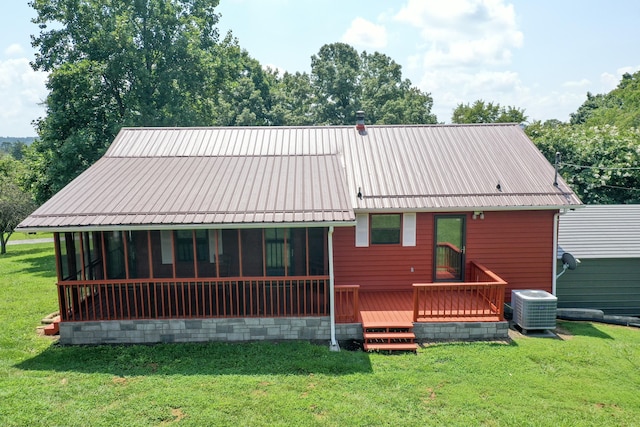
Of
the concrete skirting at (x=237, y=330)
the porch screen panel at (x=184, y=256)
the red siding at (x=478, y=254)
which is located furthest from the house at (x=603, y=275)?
the porch screen panel at (x=184, y=256)

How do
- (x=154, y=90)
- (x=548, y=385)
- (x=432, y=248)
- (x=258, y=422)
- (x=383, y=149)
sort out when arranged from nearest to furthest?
(x=258, y=422) → (x=548, y=385) → (x=432, y=248) → (x=383, y=149) → (x=154, y=90)

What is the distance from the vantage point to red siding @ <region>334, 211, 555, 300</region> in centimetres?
1078

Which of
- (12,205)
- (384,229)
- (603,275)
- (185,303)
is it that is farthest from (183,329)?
(12,205)

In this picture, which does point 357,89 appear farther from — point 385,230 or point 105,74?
point 385,230

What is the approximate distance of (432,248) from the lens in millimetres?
10805

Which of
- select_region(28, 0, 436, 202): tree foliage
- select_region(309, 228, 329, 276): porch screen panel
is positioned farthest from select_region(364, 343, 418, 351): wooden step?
select_region(28, 0, 436, 202): tree foliage

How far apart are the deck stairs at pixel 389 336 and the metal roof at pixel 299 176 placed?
7.81ft

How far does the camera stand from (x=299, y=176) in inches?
403

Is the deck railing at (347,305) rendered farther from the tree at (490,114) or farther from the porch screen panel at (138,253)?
the tree at (490,114)

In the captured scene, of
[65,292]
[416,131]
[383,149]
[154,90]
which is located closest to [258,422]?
[65,292]

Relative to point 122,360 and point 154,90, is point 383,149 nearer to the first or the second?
point 122,360

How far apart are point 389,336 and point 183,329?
13.8 ft

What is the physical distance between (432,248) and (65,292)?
8274mm

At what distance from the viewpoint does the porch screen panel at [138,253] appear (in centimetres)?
1071
